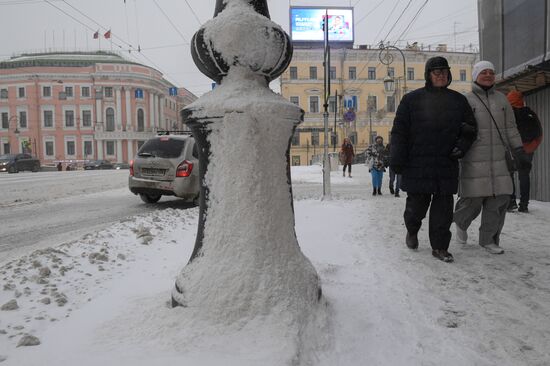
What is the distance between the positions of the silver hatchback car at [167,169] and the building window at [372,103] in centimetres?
5065

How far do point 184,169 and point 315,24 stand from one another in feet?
114

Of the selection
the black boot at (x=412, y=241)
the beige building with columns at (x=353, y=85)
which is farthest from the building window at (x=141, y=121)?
the black boot at (x=412, y=241)

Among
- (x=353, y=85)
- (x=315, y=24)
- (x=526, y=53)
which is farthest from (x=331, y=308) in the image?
(x=353, y=85)

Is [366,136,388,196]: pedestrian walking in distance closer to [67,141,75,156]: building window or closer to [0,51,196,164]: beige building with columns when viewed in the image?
[0,51,196,164]: beige building with columns

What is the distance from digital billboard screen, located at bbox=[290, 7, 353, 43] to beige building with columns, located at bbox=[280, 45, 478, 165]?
519 inches

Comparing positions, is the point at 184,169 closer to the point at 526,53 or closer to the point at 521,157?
the point at 521,157

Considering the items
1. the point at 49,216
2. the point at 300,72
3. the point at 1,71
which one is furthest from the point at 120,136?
the point at 49,216

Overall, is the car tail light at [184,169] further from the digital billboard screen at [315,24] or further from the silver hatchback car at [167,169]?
the digital billboard screen at [315,24]

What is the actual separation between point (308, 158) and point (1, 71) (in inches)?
1822

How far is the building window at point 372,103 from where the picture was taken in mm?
57153

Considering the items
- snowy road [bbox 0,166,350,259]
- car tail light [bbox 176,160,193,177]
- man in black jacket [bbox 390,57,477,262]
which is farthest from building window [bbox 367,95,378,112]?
man in black jacket [bbox 390,57,477,262]

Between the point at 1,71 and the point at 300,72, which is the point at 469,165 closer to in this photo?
the point at 300,72

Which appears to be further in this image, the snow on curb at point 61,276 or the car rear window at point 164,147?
the car rear window at point 164,147

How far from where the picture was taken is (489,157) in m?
4.05
